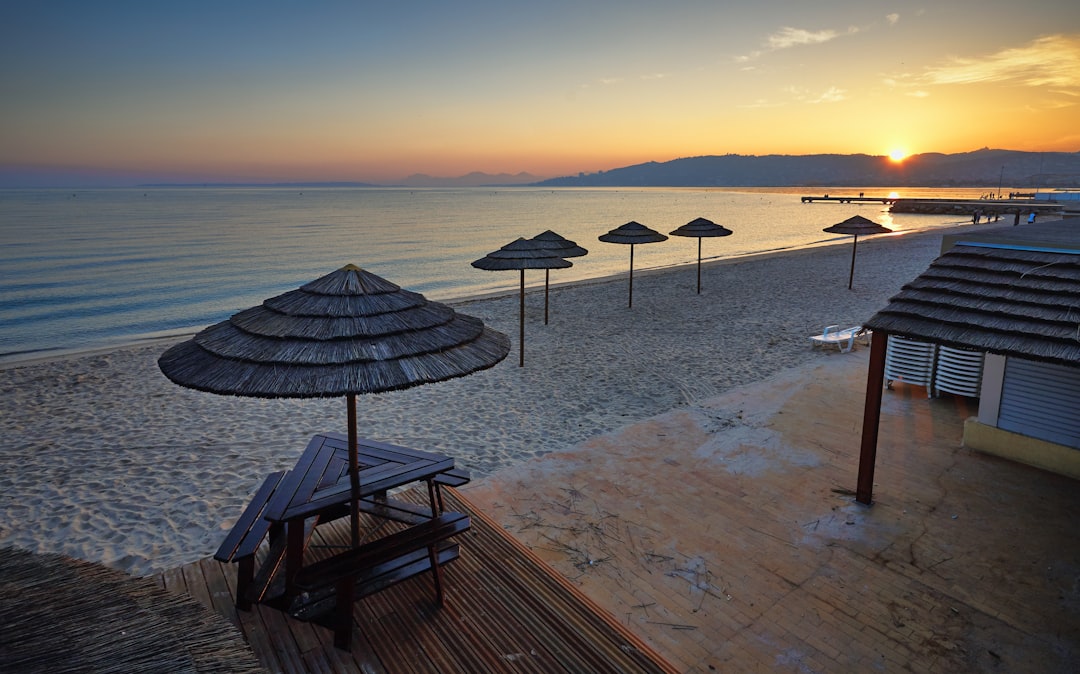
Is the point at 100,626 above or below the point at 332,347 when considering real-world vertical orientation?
below

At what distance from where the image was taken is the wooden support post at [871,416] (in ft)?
16.9

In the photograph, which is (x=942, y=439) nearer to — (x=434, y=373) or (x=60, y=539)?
(x=434, y=373)

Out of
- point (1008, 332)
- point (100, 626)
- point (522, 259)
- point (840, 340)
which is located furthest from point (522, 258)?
point (100, 626)

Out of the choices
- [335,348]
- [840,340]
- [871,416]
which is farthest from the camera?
[840,340]

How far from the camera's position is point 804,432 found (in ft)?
23.1

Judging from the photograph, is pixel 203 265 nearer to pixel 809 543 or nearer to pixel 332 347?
pixel 332 347

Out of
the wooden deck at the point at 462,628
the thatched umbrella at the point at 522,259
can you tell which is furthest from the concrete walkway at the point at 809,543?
the thatched umbrella at the point at 522,259

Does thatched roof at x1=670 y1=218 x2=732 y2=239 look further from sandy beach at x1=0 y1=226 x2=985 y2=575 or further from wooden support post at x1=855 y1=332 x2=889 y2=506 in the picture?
wooden support post at x1=855 y1=332 x2=889 y2=506

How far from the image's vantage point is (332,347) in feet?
10.7

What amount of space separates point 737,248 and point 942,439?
33.9m

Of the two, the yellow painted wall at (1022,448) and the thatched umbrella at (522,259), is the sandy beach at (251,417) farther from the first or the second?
the yellow painted wall at (1022,448)

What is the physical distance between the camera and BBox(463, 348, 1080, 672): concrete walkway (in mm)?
3703

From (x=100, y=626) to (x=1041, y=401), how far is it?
772 cm

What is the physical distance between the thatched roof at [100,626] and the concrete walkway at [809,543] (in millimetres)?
2527
